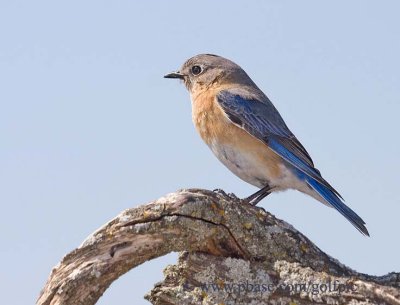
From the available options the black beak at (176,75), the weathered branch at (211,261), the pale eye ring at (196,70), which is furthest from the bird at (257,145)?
the weathered branch at (211,261)

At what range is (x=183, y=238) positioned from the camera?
6.39 metres

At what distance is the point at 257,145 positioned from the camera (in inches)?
352

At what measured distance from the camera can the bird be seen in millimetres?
8812

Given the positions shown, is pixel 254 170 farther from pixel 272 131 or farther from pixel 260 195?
pixel 272 131

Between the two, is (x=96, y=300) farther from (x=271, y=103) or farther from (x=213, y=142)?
(x=271, y=103)

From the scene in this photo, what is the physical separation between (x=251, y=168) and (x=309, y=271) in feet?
8.92

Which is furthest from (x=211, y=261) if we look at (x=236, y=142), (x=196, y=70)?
(x=196, y=70)

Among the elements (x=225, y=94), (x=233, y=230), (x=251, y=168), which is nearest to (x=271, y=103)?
(x=225, y=94)

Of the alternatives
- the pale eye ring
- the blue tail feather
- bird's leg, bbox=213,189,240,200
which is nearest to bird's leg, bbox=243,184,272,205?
the blue tail feather

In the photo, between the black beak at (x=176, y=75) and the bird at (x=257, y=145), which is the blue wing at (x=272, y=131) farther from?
the black beak at (x=176, y=75)

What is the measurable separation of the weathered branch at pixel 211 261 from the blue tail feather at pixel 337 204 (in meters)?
1.45

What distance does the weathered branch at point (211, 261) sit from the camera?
6.03 meters

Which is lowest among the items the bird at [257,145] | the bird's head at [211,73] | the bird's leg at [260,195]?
the bird's leg at [260,195]

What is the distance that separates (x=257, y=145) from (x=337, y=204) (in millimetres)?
1093
